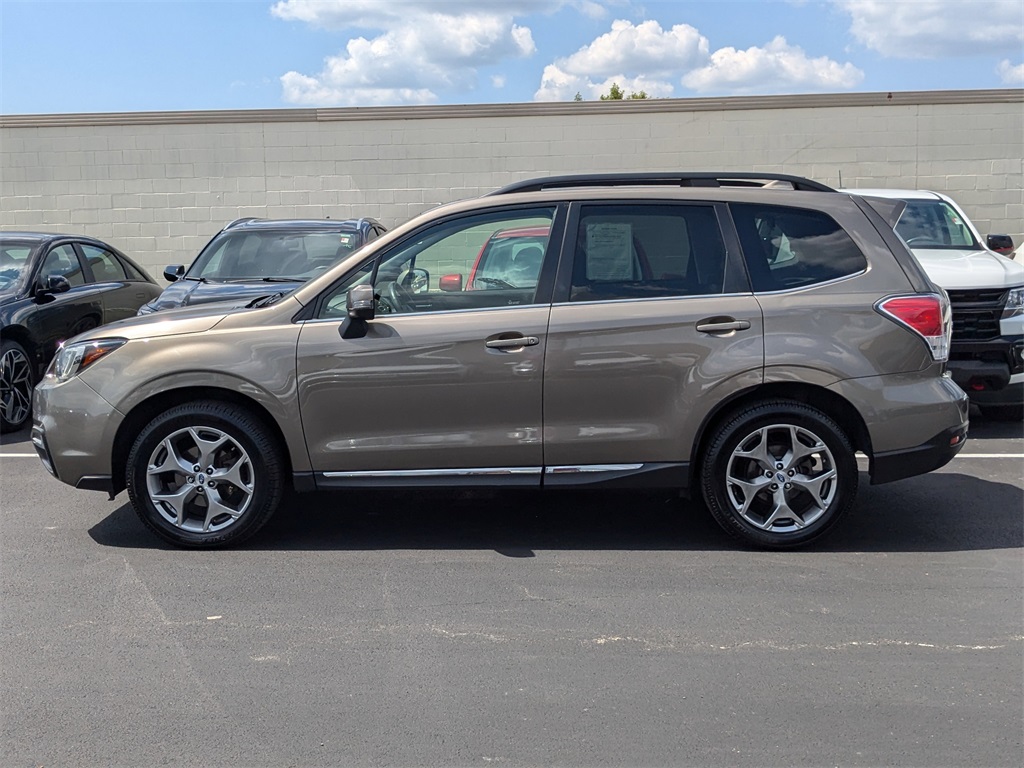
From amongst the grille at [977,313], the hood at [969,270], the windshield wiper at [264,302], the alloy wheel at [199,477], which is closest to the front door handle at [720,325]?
the windshield wiper at [264,302]

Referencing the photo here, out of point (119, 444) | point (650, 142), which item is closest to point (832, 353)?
point (119, 444)

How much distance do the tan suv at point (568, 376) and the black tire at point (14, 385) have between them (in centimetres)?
337

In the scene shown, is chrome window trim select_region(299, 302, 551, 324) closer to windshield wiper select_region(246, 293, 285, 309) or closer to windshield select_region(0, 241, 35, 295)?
windshield wiper select_region(246, 293, 285, 309)

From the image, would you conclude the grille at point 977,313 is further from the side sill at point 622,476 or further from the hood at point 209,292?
the hood at point 209,292

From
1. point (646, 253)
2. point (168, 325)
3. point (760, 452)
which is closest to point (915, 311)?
point (760, 452)

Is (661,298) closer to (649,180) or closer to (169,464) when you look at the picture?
(649,180)

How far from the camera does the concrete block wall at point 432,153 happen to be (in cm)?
1614

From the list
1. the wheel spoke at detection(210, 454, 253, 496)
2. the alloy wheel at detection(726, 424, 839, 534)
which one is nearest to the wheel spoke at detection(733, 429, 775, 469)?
the alloy wheel at detection(726, 424, 839, 534)

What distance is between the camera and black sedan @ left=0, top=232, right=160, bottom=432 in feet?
28.3

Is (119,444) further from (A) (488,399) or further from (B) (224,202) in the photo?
(B) (224,202)

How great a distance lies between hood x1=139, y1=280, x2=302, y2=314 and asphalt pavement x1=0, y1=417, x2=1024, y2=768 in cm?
269

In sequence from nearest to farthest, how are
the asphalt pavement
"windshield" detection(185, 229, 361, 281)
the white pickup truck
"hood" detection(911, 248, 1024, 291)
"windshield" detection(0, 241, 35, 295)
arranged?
the asphalt pavement < the white pickup truck < "hood" detection(911, 248, 1024, 291) < "windshield" detection(0, 241, 35, 295) < "windshield" detection(185, 229, 361, 281)

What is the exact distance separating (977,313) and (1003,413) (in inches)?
58.0

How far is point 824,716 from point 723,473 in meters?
1.85
